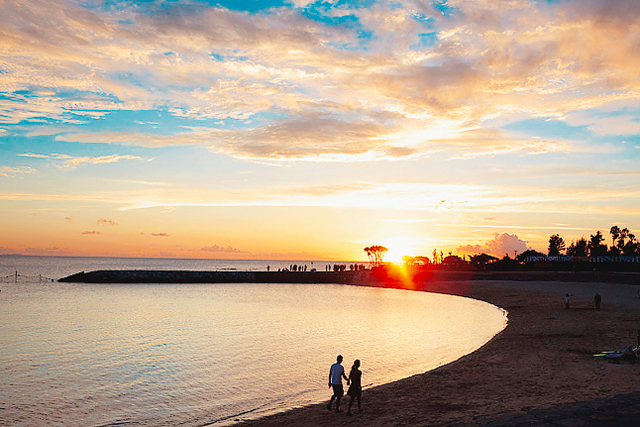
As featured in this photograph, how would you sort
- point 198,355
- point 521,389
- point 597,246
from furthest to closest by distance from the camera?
point 597,246
point 198,355
point 521,389

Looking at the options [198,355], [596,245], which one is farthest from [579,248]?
[198,355]

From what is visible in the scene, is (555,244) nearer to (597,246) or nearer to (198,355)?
(597,246)

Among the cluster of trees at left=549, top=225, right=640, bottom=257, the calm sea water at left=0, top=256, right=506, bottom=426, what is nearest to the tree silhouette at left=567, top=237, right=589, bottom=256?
the cluster of trees at left=549, top=225, right=640, bottom=257

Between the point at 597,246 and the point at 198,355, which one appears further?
the point at 597,246

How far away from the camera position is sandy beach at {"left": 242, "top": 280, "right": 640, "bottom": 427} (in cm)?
1476

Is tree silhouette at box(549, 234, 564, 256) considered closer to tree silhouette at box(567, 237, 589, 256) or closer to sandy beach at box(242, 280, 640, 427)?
tree silhouette at box(567, 237, 589, 256)

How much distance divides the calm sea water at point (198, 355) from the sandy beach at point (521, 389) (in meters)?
2.14

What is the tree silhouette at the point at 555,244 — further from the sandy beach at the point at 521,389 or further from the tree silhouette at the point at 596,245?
the sandy beach at the point at 521,389

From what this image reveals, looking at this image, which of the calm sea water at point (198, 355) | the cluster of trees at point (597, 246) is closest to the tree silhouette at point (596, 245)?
the cluster of trees at point (597, 246)

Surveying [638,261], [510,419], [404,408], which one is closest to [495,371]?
[404,408]

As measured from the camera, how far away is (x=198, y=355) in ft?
105

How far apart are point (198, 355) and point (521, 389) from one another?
20.7m

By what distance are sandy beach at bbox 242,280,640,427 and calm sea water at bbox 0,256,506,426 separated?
2138 millimetres

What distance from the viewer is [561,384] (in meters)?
18.8
